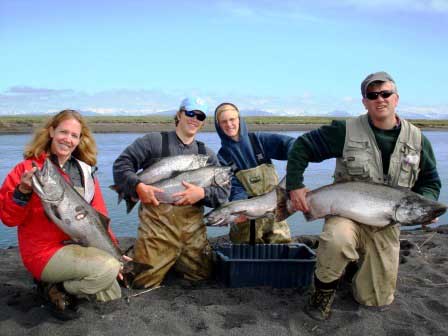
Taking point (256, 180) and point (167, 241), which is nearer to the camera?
point (167, 241)

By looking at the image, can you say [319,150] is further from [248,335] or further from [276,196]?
[248,335]

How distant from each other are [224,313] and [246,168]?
230cm

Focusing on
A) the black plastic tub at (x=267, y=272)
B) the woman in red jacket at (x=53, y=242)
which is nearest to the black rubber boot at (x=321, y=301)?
the black plastic tub at (x=267, y=272)

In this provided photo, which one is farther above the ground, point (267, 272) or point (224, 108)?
point (224, 108)

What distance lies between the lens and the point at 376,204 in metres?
4.87

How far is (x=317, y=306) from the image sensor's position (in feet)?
15.8

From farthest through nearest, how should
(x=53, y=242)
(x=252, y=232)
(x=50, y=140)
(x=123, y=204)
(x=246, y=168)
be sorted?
1. (x=123, y=204)
2. (x=246, y=168)
3. (x=252, y=232)
4. (x=50, y=140)
5. (x=53, y=242)

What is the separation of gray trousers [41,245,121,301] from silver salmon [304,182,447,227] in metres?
2.11

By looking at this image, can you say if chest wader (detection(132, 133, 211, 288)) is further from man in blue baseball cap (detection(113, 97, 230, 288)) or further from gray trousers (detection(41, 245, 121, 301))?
gray trousers (detection(41, 245, 121, 301))

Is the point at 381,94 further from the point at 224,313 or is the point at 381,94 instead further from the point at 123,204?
the point at 123,204

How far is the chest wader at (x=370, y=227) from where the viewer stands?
5039 millimetres

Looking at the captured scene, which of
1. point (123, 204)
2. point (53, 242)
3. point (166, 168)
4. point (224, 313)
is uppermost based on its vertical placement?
point (166, 168)

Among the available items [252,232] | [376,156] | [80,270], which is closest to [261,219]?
[252,232]

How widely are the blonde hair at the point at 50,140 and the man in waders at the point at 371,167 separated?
200cm
